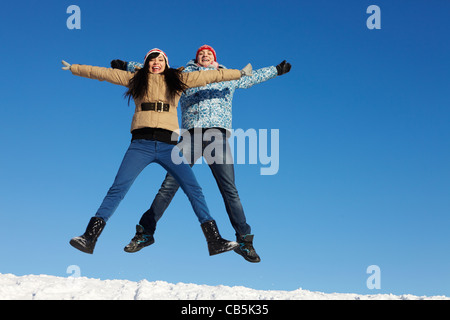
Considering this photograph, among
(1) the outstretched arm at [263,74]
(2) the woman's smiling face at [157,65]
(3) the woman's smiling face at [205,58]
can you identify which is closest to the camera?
(2) the woman's smiling face at [157,65]

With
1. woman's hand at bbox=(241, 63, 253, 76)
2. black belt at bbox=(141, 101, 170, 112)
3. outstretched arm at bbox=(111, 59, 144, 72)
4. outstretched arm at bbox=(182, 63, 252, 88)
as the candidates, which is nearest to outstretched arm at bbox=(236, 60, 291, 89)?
woman's hand at bbox=(241, 63, 253, 76)

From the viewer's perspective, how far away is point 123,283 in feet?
21.4

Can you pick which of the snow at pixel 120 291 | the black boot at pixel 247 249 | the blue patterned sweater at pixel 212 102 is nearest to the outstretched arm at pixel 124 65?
the blue patterned sweater at pixel 212 102

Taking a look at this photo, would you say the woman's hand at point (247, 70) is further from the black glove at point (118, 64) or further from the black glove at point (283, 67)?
the black glove at point (118, 64)

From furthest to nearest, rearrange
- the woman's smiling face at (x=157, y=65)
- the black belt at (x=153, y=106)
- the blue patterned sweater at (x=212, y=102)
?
the blue patterned sweater at (x=212, y=102) → the woman's smiling face at (x=157, y=65) → the black belt at (x=153, y=106)

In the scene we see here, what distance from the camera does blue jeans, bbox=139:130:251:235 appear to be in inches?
244

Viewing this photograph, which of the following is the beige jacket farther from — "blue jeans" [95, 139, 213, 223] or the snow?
the snow

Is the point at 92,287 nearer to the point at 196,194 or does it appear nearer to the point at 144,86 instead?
the point at 196,194

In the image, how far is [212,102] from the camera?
6.48 m

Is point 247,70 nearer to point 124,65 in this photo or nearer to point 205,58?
point 205,58

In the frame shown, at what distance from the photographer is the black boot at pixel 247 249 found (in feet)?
20.3

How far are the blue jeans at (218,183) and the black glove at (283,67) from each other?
1415mm

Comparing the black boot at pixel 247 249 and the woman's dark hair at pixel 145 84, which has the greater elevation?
the woman's dark hair at pixel 145 84
